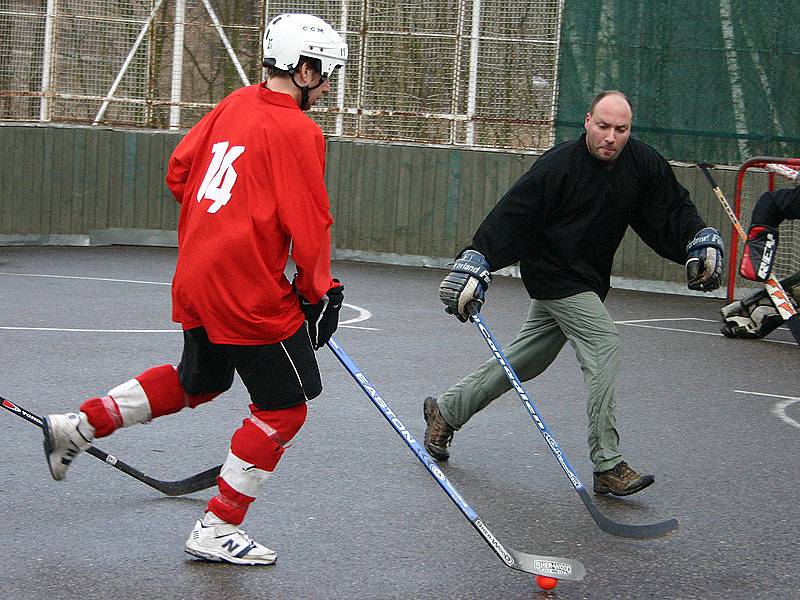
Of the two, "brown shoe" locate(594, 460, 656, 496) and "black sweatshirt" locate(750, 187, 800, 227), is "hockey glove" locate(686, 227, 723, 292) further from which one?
"black sweatshirt" locate(750, 187, 800, 227)

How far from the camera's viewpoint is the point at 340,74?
15.8 meters

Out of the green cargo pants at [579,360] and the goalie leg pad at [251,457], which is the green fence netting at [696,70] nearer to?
the green cargo pants at [579,360]

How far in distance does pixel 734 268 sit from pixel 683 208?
6.50 m

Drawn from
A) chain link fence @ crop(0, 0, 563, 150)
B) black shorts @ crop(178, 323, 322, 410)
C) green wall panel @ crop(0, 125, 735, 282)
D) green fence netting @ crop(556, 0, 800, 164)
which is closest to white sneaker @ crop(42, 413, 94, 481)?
black shorts @ crop(178, 323, 322, 410)

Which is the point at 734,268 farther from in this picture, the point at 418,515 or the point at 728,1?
the point at 418,515

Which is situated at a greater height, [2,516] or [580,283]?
[580,283]

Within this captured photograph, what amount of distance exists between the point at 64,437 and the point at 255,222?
1.11 metres

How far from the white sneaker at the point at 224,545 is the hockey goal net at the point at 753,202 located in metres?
7.26

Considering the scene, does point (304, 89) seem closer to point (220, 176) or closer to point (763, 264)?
point (220, 176)

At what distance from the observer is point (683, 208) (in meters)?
6.13

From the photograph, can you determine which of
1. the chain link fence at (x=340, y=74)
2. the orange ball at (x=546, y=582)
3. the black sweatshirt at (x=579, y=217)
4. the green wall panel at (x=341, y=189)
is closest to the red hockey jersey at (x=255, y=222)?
the orange ball at (x=546, y=582)

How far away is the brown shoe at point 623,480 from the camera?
581 cm

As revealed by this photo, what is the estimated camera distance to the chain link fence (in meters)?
15.0

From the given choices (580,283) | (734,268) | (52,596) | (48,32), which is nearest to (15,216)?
(48,32)
